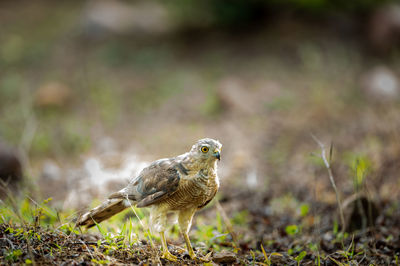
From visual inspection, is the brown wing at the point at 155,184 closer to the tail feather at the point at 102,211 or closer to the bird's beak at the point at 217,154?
the tail feather at the point at 102,211

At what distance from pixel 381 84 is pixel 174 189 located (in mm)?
8310

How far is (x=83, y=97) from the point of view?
1111 cm

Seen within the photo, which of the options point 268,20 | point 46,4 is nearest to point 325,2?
point 268,20

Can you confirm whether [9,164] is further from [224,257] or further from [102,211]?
[224,257]

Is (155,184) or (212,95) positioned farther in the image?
(212,95)

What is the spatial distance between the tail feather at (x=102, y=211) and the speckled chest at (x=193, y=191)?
54 centimetres

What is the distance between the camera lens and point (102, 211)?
3.80m

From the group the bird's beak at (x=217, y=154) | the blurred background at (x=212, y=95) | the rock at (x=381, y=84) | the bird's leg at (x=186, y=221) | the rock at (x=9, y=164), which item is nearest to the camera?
the bird's beak at (x=217, y=154)

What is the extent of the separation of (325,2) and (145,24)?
6.30 m

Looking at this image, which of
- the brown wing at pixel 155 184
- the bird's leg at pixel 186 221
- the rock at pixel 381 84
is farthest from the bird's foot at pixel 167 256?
the rock at pixel 381 84

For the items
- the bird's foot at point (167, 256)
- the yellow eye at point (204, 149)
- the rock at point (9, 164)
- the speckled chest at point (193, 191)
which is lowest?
the bird's foot at point (167, 256)

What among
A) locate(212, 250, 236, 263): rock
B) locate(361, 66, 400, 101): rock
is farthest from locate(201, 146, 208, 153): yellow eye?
locate(361, 66, 400, 101): rock

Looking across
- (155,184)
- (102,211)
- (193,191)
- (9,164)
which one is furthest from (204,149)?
(9,164)

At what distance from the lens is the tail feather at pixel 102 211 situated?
376cm
